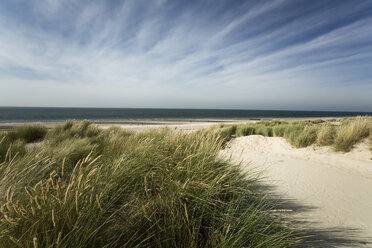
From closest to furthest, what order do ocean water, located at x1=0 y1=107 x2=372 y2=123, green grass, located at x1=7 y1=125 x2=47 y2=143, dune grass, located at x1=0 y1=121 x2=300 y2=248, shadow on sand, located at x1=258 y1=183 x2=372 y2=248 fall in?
dune grass, located at x1=0 y1=121 x2=300 y2=248 → shadow on sand, located at x1=258 y1=183 x2=372 y2=248 → green grass, located at x1=7 y1=125 x2=47 y2=143 → ocean water, located at x1=0 y1=107 x2=372 y2=123

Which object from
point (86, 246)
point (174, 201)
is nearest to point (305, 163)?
point (174, 201)

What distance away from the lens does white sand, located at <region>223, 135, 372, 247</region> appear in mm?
2020

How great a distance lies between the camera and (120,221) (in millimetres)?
1406

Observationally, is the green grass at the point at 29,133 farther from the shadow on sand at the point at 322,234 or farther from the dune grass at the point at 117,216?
the shadow on sand at the point at 322,234

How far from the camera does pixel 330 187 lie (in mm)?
3068

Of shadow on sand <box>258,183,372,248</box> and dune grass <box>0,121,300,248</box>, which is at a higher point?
dune grass <box>0,121,300,248</box>

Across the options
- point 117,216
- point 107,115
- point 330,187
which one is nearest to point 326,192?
point 330,187

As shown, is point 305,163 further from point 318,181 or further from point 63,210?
point 63,210

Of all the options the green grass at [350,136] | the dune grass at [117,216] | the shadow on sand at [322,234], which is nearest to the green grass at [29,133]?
the dune grass at [117,216]

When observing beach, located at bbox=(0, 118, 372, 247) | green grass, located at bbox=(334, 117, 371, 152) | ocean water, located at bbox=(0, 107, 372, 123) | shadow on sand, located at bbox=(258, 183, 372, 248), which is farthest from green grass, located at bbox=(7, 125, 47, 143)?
ocean water, located at bbox=(0, 107, 372, 123)

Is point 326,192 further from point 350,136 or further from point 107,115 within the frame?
point 107,115

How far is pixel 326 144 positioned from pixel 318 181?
3.67m

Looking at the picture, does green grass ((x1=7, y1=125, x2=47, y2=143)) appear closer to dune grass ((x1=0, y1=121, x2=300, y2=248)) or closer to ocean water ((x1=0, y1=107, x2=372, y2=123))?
dune grass ((x1=0, y1=121, x2=300, y2=248))

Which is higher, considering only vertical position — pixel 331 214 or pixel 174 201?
pixel 174 201
